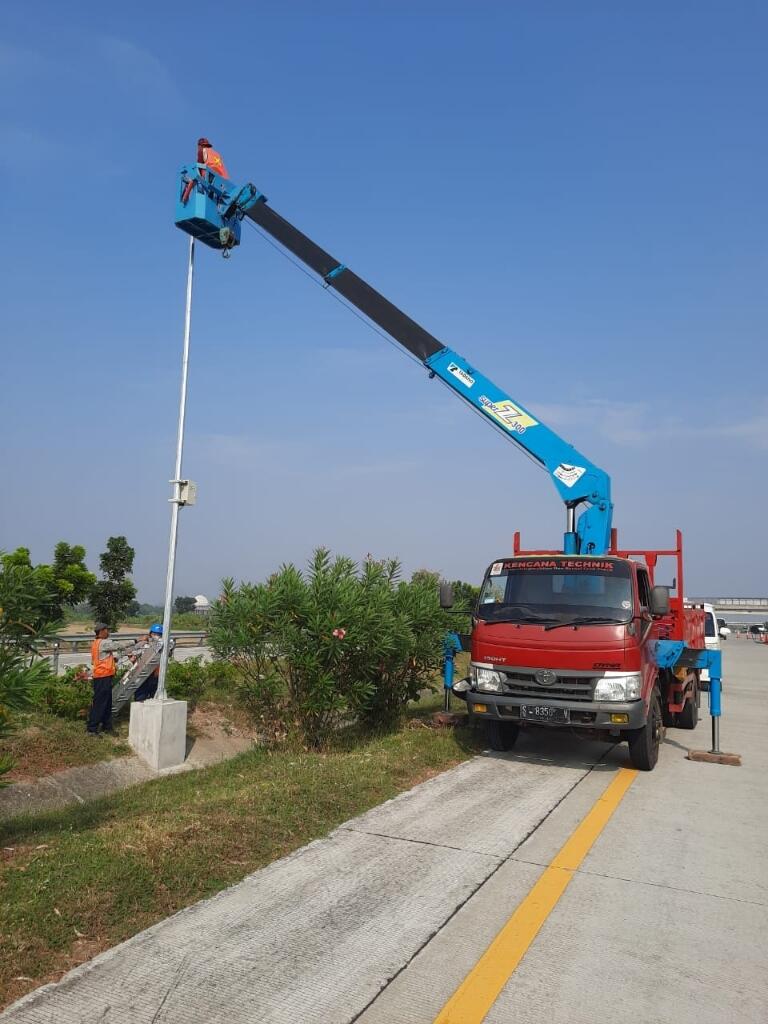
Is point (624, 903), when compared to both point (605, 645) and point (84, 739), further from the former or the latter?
point (84, 739)

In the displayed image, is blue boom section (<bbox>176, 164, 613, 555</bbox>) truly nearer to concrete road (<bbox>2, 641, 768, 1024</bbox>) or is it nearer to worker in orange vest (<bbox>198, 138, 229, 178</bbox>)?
worker in orange vest (<bbox>198, 138, 229, 178</bbox>)

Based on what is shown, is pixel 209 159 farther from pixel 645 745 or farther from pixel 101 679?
pixel 645 745

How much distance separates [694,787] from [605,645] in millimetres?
1645

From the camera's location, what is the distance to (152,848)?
4766 mm

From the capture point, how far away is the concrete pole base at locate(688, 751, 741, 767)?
27.9ft

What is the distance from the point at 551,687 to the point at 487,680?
30.0 inches

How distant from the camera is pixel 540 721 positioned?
7.67 meters

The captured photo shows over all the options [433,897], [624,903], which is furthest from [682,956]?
[433,897]

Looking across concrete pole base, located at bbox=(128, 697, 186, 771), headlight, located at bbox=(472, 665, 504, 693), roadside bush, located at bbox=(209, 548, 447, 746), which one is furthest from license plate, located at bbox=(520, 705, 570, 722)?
concrete pole base, located at bbox=(128, 697, 186, 771)

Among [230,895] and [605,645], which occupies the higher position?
[605,645]

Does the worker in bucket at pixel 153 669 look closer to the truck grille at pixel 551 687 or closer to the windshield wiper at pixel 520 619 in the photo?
the windshield wiper at pixel 520 619

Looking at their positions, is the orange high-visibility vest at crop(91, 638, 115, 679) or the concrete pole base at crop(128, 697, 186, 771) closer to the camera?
the concrete pole base at crop(128, 697, 186, 771)

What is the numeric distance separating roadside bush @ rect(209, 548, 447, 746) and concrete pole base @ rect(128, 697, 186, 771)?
176cm

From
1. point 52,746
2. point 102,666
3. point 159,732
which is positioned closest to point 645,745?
point 159,732
